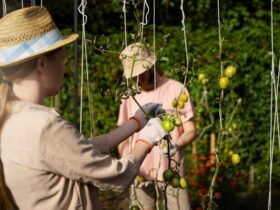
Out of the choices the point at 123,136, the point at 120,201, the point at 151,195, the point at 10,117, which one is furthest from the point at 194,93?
the point at 10,117

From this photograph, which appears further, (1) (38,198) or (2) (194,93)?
(2) (194,93)

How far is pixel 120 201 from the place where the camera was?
4504 mm

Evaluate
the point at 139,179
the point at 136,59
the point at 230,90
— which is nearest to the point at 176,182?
the point at 136,59

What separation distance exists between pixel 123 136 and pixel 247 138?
3.35 meters

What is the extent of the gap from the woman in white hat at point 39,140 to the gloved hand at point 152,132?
0.34 ft

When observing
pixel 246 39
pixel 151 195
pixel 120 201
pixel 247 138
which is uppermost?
pixel 246 39

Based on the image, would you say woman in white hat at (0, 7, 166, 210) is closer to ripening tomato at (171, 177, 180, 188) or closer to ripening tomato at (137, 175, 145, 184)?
ripening tomato at (171, 177, 180, 188)

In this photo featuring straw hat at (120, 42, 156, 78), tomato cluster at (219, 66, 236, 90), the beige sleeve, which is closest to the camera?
the beige sleeve

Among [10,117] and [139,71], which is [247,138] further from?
[10,117]

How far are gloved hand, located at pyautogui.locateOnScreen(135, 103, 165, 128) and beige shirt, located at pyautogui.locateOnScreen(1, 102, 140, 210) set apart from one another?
0.28 metres

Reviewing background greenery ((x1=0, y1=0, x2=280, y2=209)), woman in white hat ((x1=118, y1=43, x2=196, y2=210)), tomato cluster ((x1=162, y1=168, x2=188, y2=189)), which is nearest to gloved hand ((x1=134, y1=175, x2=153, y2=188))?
woman in white hat ((x1=118, y1=43, x2=196, y2=210))

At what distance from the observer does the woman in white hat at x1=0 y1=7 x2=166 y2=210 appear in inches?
55.2

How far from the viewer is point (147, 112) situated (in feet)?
5.92

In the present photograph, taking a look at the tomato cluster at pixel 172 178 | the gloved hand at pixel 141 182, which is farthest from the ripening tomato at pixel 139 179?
the tomato cluster at pixel 172 178
